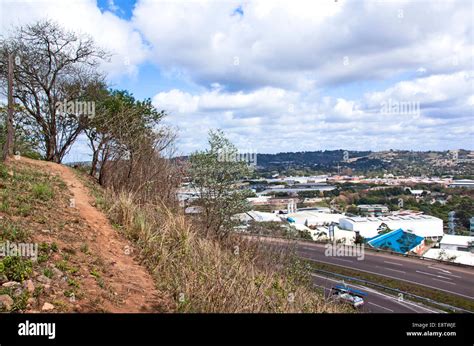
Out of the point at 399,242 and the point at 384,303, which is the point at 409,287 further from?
the point at 399,242

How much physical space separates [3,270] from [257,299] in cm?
Answer: 221

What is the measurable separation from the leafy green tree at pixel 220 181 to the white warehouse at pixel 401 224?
1566 centimetres

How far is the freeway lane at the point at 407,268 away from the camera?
14870mm

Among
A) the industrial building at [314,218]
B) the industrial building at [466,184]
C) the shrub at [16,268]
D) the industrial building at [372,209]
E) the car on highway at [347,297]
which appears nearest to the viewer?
the shrub at [16,268]

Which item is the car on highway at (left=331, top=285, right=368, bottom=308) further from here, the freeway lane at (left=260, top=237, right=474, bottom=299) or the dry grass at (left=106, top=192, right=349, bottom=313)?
the dry grass at (left=106, top=192, right=349, bottom=313)

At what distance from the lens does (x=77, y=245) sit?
388 centimetres

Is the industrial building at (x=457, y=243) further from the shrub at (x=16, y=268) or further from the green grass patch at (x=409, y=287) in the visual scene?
the shrub at (x=16, y=268)

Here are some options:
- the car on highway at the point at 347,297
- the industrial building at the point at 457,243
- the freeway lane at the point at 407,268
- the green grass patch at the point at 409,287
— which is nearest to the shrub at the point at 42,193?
the car on highway at the point at 347,297

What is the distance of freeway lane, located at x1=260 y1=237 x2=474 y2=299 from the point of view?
14.9 m

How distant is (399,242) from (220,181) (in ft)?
64.3

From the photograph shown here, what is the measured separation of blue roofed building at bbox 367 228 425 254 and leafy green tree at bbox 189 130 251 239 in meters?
17.6

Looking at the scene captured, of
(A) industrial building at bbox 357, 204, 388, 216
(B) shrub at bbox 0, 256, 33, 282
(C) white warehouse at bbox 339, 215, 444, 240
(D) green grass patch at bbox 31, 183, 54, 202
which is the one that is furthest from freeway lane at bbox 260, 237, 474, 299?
(B) shrub at bbox 0, 256, 33, 282
